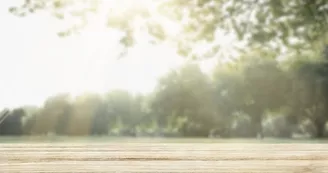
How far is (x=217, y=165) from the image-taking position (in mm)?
1925

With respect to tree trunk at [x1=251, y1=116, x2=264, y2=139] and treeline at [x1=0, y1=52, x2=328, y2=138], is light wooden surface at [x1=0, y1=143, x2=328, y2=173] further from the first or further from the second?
tree trunk at [x1=251, y1=116, x2=264, y2=139]

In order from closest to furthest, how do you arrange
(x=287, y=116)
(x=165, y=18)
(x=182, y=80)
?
(x=165, y=18) < (x=287, y=116) < (x=182, y=80)

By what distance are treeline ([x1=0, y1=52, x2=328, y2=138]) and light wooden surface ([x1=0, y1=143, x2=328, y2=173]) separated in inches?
1951

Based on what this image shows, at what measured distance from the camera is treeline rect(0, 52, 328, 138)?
60156 mm

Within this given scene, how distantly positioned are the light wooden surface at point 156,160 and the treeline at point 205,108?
4956 centimetres

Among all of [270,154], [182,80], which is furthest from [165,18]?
[182,80]

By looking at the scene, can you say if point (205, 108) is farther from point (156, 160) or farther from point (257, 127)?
point (156, 160)

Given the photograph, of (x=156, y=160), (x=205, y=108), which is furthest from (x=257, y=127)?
(x=156, y=160)

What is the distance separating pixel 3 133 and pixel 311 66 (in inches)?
1850

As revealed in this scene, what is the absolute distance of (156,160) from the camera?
2008mm

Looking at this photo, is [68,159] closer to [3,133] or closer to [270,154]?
[270,154]

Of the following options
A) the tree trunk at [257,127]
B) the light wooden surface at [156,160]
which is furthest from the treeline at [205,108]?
the light wooden surface at [156,160]

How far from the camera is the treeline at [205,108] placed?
60.2m

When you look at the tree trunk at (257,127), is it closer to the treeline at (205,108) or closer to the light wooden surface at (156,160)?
the treeline at (205,108)
